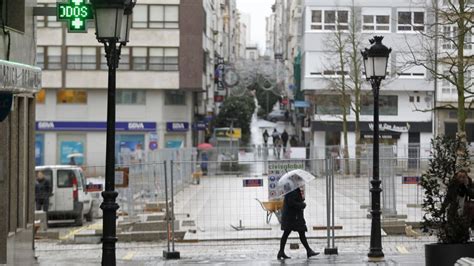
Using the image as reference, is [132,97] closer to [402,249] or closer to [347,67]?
[347,67]

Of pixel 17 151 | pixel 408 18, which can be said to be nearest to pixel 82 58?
pixel 408 18

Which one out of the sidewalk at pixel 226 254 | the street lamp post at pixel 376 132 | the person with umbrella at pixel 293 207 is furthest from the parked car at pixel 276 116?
the street lamp post at pixel 376 132

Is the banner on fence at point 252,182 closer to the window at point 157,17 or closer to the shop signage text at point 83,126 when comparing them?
the window at point 157,17

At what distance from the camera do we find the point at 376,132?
1727 centimetres

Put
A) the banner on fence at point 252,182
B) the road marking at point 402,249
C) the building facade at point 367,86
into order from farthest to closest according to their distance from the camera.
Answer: the building facade at point 367,86 → the banner on fence at point 252,182 → the road marking at point 402,249

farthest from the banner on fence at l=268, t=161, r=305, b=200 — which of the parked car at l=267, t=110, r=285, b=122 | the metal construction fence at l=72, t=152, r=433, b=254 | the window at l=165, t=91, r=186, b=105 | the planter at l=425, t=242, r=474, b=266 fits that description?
the parked car at l=267, t=110, r=285, b=122

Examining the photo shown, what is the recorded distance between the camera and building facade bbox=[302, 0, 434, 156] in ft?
205

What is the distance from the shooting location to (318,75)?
66.3 metres

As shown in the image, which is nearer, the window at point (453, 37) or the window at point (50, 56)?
the window at point (453, 37)

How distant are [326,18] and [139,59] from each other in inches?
529

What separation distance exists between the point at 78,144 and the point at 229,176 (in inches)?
1657

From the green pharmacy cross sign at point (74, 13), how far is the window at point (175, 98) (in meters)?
47.2


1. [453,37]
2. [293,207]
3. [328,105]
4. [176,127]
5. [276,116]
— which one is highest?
[453,37]

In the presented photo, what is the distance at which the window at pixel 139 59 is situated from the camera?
61844 mm
